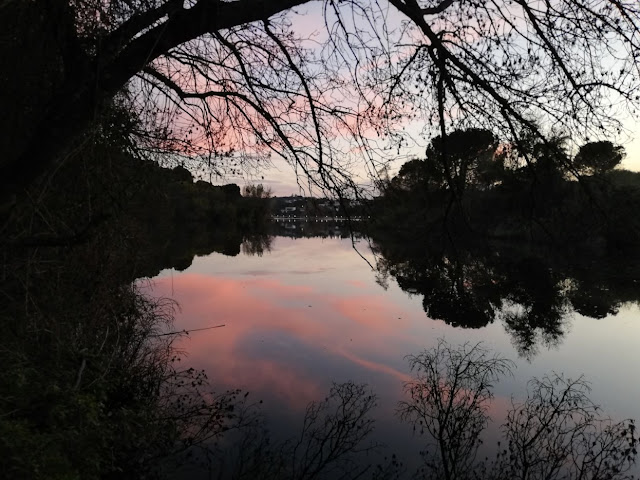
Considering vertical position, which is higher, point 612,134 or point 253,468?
point 612,134

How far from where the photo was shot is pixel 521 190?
293cm

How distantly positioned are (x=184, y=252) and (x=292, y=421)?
101 ft

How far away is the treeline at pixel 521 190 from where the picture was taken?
2.28 metres

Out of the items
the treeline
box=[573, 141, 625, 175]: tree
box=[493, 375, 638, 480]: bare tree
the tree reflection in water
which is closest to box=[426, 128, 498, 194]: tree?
the treeline

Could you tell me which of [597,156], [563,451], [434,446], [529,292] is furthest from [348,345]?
[597,156]

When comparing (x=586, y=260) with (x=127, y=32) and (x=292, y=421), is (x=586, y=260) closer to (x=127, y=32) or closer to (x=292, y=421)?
(x=292, y=421)

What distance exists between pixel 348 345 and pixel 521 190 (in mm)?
11495

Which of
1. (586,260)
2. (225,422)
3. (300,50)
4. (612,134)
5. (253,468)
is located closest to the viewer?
(612,134)

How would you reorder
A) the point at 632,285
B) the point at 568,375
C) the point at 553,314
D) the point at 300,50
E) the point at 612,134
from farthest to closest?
the point at 632,285, the point at 553,314, the point at 568,375, the point at 300,50, the point at 612,134

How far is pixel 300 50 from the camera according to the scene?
3824 mm

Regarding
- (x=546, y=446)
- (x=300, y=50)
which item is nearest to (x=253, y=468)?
(x=546, y=446)

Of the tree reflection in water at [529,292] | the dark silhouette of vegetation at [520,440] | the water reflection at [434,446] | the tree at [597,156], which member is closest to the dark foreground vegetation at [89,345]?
the water reflection at [434,446]

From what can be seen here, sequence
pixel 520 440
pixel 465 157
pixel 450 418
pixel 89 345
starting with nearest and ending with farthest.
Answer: pixel 465 157 < pixel 89 345 < pixel 520 440 < pixel 450 418

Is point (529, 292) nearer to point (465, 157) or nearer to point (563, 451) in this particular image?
point (563, 451)
